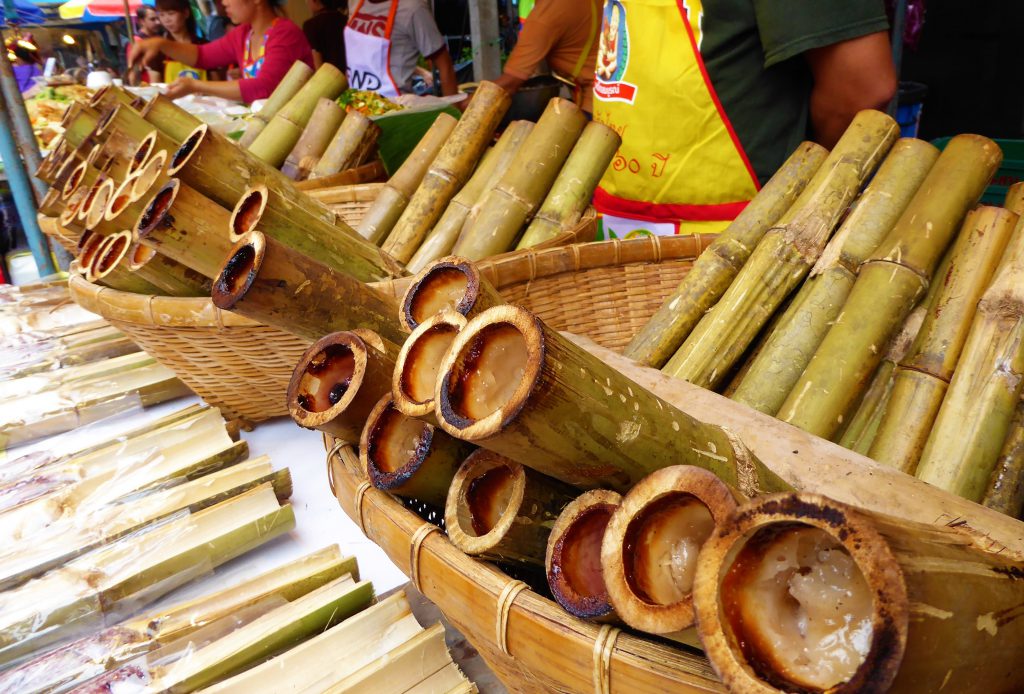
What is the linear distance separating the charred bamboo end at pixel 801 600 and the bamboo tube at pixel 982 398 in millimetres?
743

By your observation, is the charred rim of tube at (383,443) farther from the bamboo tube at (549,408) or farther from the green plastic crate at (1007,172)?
the green plastic crate at (1007,172)

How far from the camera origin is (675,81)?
2197 mm

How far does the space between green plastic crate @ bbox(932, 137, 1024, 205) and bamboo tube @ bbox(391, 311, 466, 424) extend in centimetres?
376

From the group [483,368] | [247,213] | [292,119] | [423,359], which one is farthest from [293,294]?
[292,119]

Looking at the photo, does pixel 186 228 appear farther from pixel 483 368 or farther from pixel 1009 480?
pixel 1009 480

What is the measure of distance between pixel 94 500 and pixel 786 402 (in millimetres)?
1533

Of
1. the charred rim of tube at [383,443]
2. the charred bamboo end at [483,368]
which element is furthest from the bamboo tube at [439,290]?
the charred bamboo end at [483,368]

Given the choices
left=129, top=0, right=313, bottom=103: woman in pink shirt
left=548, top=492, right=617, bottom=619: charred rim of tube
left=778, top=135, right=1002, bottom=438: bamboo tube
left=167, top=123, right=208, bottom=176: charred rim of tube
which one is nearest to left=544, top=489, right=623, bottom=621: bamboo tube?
left=548, top=492, right=617, bottom=619: charred rim of tube

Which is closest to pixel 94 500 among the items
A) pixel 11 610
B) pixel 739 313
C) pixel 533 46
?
pixel 11 610

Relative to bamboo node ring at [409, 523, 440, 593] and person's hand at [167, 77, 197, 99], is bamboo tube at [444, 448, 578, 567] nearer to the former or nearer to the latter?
bamboo node ring at [409, 523, 440, 593]

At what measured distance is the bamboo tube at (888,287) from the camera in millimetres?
1254

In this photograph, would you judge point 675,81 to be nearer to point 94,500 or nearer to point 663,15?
point 663,15

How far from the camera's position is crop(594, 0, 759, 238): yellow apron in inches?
85.4

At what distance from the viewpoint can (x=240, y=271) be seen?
3.26ft
